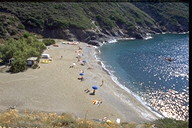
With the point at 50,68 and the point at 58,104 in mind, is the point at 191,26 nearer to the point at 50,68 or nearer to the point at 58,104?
the point at 58,104

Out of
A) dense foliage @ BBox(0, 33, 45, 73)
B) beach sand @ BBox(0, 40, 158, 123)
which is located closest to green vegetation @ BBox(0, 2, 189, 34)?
dense foliage @ BBox(0, 33, 45, 73)

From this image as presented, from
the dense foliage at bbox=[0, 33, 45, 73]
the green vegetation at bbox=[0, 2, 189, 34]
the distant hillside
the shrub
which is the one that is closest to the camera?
the shrub

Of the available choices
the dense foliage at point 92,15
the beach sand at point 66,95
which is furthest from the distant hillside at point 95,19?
the beach sand at point 66,95

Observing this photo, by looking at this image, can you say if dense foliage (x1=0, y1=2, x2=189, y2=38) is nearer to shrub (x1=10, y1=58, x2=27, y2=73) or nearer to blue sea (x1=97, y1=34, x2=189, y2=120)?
blue sea (x1=97, y1=34, x2=189, y2=120)

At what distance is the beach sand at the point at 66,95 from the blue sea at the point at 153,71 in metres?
2.94

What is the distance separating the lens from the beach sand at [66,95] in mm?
24734

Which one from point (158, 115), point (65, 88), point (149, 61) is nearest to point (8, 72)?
point (65, 88)

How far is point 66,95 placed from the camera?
28.4 metres

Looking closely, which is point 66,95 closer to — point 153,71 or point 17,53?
point 17,53

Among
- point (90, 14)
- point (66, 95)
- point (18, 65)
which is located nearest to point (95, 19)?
point (90, 14)

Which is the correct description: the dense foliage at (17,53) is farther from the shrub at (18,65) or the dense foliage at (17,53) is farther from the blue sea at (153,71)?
the blue sea at (153,71)

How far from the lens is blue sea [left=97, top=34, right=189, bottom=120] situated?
3181cm

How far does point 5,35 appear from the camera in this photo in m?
54.8

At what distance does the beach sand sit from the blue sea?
116 inches
